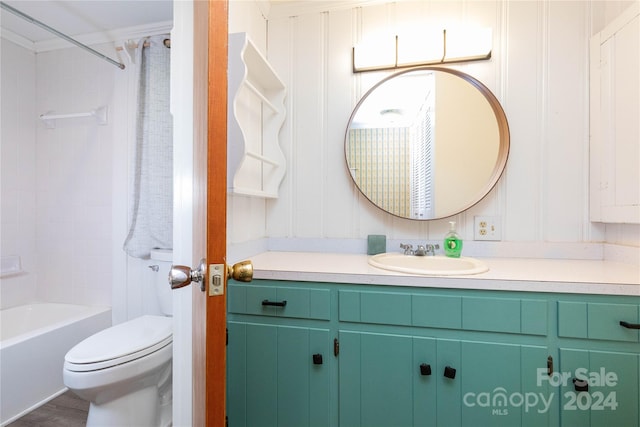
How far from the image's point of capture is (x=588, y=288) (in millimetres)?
964

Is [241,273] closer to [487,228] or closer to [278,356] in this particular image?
[278,356]

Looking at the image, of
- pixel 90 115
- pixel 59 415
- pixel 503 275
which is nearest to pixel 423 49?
pixel 503 275

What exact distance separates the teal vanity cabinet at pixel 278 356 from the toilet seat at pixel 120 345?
41cm

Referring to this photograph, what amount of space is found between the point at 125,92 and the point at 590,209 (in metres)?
2.89

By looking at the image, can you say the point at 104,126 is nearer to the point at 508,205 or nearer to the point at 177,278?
the point at 177,278

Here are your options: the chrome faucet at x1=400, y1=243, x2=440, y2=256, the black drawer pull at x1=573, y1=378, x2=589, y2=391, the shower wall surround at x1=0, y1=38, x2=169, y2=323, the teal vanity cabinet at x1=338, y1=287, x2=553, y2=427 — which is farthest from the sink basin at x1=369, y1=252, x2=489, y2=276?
the shower wall surround at x1=0, y1=38, x2=169, y2=323

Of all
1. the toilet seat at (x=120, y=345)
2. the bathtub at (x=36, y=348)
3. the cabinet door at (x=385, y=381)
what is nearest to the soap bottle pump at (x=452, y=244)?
the cabinet door at (x=385, y=381)

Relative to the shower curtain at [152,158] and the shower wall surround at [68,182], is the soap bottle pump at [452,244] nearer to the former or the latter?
the shower curtain at [152,158]

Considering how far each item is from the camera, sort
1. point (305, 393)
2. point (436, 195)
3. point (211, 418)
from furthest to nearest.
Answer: point (436, 195) < point (305, 393) < point (211, 418)

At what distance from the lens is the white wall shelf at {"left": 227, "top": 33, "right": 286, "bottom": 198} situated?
3.94 feet

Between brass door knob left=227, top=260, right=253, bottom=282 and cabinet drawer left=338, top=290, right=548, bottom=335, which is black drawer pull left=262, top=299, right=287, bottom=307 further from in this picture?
brass door knob left=227, top=260, right=253, bottom=282

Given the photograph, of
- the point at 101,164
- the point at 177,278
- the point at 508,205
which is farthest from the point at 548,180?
the point at 101,164

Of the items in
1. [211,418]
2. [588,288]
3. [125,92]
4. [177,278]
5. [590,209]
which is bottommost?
[211,418]

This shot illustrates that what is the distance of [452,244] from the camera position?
144cm
